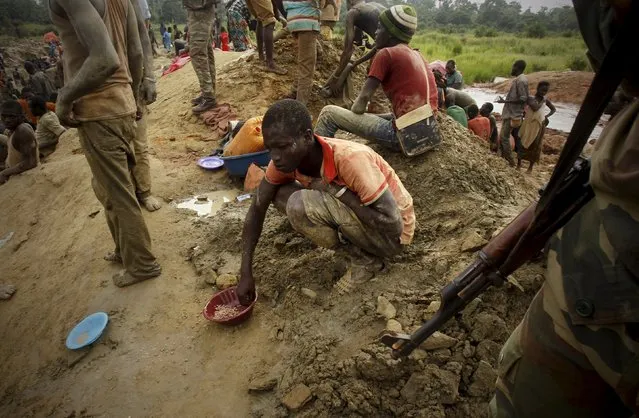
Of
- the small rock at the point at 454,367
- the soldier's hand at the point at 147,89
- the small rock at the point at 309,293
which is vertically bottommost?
the small rock at the point at 309,293

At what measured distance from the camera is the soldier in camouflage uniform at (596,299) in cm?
77

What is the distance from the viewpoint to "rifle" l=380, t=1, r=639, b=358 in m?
0.73

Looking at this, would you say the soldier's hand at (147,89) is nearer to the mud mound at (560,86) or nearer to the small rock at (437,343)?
the small rock at (437,343)

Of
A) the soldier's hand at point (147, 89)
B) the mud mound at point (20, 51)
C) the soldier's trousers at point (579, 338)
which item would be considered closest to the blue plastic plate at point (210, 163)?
the soldier's hand at point (147, 89)

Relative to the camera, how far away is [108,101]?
7.63 feet

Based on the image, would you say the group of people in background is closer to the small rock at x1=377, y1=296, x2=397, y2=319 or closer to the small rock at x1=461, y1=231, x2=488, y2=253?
the small rock at x1=461, y1=231, x2=488, y2=253

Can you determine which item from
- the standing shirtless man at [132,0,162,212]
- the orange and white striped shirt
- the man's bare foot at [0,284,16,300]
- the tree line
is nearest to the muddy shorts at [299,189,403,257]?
the orange and white striped shirt

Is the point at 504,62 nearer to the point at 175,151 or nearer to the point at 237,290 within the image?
the point at 175,151

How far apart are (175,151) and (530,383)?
4584 mm

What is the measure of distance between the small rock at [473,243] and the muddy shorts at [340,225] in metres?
0.39

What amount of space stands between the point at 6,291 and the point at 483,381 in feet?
11.7

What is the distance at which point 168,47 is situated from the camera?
18031 millimetres

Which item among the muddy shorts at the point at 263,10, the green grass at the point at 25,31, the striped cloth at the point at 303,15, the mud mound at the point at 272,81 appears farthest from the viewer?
the green grass at the point at 25,31

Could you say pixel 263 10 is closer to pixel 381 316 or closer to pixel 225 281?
pixel 225 281
